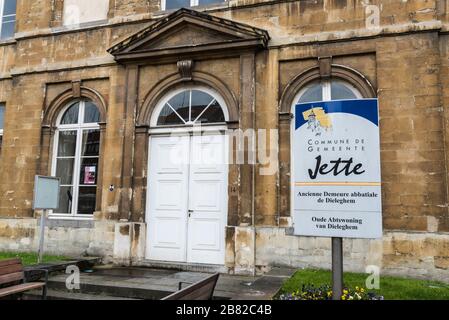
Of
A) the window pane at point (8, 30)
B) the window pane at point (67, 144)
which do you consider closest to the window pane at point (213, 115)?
the window pane at point (67, 144)

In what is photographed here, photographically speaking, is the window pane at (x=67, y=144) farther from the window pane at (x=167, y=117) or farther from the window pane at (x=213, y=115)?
the window pane at (x=213, y=115)

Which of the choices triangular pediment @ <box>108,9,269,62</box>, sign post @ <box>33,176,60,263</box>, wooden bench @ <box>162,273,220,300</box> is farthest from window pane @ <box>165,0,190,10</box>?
wooden bench @ <box>162,273,220,300</box>

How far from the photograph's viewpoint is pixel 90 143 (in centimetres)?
935

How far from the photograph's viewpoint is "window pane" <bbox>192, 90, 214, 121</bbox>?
28.0 ft

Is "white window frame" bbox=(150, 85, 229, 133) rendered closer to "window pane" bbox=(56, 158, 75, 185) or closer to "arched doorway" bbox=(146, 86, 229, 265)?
"arched doorway" bbox=(146, 86, 229, 265)

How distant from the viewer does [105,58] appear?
9.34 meters

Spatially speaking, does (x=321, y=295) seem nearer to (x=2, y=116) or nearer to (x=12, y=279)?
(x=12, y=279)

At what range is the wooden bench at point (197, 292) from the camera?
299cm

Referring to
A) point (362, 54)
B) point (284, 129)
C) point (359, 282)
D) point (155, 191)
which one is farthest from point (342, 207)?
point (155, 191)

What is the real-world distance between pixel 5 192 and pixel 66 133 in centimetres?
204

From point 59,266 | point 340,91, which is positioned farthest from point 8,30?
point 340,91

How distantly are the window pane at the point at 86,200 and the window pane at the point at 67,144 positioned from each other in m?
0.93

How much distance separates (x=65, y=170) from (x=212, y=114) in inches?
150

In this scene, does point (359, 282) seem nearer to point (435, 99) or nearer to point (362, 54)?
point (435, 99)
